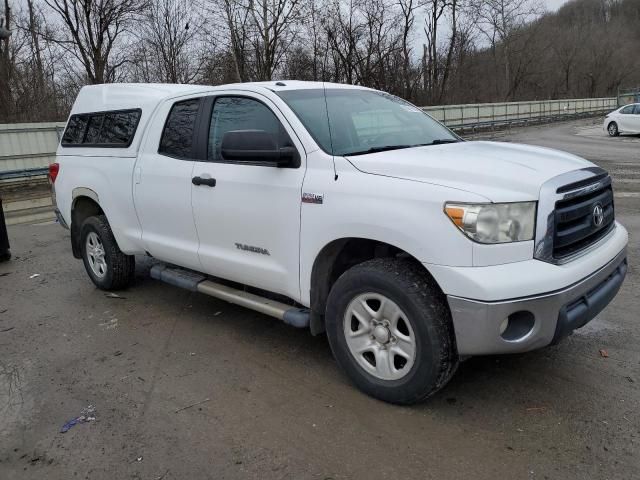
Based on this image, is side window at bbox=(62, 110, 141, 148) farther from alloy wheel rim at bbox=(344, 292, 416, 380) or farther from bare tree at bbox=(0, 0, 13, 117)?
bare tree at bbox=(0, 0, 13, 117)

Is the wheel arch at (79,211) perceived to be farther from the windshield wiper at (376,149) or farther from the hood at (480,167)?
the hood at (480,167)

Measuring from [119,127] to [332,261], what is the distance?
115 inches

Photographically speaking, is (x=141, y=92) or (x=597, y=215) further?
(x=141, y=92)

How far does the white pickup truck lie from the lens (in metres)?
2.93

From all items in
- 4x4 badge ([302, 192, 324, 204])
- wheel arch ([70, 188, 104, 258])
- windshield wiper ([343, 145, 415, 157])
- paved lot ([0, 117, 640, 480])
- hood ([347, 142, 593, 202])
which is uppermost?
windshield wiper ([343, 145, 415, 157])

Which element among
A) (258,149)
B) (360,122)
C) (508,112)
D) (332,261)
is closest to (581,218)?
(332,261)

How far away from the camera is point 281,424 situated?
129 inches

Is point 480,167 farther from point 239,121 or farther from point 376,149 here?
point 239,121

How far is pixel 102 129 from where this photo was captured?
18.6ft

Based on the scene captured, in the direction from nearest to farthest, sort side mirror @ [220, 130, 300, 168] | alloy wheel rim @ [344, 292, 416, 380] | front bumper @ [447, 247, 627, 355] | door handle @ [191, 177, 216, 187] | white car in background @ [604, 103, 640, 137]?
1. front bumper @ [447, 247, 627, 355]
2. alloy wheel rim @ [344, 292, 416, 380]
3. side mirror @ [220, 130, 300, 168]
4. door handle @ [191, 177, 216, 187]
5. white car in background @ [604, 103, 640, 137]

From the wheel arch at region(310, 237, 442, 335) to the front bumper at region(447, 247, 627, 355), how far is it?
0.74m

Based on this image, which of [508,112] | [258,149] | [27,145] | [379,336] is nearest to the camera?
[379,336]

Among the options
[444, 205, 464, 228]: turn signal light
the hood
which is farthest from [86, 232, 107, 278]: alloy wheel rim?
[444, 205, 464, 228]: turn signal light

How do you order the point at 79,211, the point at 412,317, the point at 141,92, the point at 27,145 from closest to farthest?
the point at 412,317 → the point at 141,92 → the point at 79,211 → the point at 27,145
